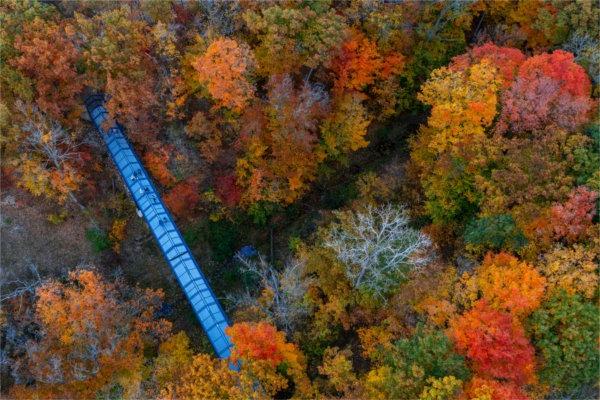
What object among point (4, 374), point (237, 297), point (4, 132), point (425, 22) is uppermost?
point (4, 132)

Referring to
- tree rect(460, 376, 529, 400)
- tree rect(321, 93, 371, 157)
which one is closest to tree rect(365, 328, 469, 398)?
tree rect(460, 376, 529, 400)

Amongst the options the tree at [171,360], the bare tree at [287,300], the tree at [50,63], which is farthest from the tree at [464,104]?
the tree at [50,63]

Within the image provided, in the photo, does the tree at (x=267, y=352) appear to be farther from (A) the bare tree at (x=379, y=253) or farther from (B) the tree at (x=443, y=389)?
(B) the tree at (x=443, y=389)

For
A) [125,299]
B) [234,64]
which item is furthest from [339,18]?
[125,299]

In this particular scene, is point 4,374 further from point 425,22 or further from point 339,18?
point 425,22

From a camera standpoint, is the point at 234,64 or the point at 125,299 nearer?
the point at 234,64
